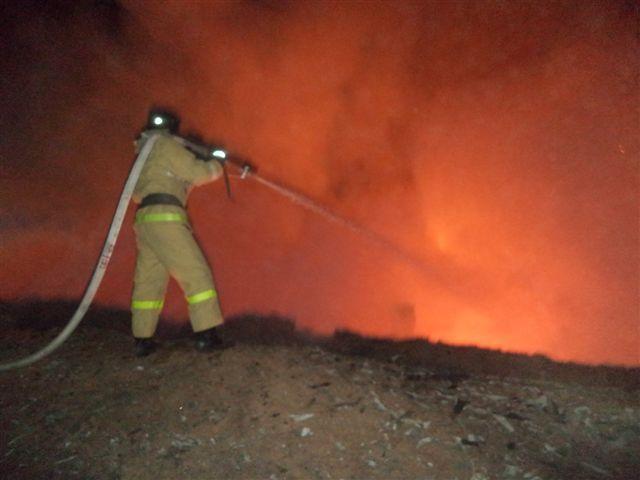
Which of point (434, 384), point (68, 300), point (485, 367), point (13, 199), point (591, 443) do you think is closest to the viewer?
point (591, 443)

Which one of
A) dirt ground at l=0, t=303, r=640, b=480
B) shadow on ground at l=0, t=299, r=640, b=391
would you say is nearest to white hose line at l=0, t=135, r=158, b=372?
dirt ground at l=0, t=303, r=640, b=480

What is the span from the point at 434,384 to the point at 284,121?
378 cm

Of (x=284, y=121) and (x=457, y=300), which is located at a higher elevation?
(x=284, y=121)

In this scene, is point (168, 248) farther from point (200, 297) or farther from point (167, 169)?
point (167, 169)

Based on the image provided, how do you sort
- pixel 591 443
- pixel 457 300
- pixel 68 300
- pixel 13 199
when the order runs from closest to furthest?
pixel 591 443, pixel 457 300, pixel 68 300, pixel 13 199

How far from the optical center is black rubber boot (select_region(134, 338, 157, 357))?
3834mm

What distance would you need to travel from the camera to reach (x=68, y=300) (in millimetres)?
5398

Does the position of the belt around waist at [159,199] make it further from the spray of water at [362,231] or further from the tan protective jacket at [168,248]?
the spray of water at [362,231]

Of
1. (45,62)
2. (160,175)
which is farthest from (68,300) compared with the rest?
(45,62)

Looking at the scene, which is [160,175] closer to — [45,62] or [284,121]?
[284,121]

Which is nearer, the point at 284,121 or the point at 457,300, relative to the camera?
the point at 457,300

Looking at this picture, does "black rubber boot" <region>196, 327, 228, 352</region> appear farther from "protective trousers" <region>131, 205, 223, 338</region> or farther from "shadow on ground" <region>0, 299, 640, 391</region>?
"shadow on ground" <region>0, 299, 640, 391</region>

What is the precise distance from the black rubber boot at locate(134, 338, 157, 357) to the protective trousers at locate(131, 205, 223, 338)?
0.15ft

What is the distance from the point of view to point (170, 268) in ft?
12.5
